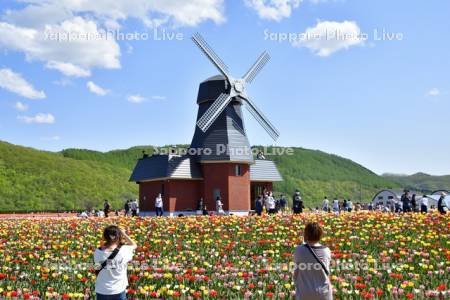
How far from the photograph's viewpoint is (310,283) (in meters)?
5.76

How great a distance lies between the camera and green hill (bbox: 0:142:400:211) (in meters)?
71.8

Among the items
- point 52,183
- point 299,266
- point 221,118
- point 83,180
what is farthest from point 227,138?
point 83,180

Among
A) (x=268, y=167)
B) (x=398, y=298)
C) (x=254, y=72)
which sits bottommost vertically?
(x=398, y=298)

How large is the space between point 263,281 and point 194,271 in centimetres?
152

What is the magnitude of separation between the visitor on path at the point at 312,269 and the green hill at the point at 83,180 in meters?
33.7

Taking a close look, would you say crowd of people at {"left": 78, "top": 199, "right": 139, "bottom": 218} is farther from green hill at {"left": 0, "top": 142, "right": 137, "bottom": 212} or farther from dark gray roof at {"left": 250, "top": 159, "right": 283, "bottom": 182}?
green hill at {"left": 0, "top": 142, "right": 137, "bottom": 212}

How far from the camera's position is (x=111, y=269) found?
6367 millimetres

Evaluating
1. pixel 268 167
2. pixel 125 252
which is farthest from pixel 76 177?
pixel 125 252

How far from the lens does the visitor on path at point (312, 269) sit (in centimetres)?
572

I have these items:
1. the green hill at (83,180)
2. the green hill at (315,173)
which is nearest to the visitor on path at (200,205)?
the green hill at (83,180)

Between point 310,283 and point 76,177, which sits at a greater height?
point 76,177

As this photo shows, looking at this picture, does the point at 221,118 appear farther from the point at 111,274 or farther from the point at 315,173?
the point at 315,173

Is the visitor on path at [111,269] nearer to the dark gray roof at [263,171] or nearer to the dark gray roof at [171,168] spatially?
the dark gray roof at [171,168]

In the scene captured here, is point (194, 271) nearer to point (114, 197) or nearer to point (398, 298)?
point (398, 298)
